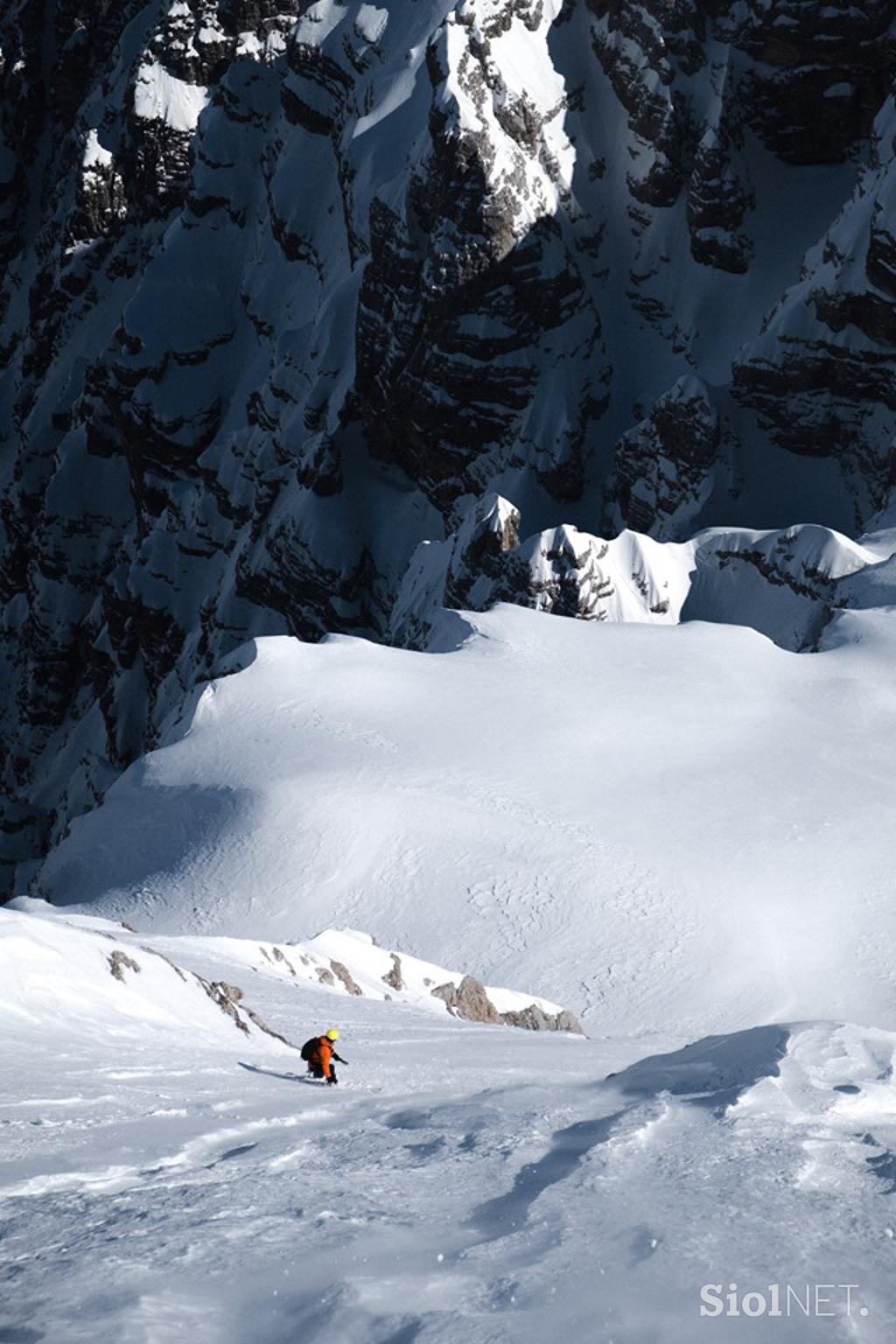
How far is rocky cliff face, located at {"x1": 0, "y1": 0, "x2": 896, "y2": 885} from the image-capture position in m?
57.7

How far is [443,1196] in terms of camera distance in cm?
767

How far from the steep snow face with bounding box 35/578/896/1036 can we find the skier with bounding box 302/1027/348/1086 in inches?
367

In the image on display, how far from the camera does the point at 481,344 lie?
2520 inches

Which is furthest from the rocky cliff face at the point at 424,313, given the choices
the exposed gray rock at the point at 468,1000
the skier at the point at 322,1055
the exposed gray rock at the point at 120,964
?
the skier at the point at 322,1055

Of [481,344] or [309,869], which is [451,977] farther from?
[481,344]

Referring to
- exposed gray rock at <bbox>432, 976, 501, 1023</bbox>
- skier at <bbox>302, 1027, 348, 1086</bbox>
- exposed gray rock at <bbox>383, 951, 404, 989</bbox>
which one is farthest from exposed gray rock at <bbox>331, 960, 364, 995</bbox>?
skier at <bbox>302, 1027, 348, 1086</bbox>

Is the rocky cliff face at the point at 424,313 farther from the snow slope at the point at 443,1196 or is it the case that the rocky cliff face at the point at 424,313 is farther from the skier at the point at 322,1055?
the snow slope at the point at 443,1196

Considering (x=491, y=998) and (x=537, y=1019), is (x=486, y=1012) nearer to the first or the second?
(x=491, y=998)

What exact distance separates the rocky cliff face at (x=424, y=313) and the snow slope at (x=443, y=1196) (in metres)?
32.8

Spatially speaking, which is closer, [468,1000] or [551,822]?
[468,1000]

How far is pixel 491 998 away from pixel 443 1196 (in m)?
15.2

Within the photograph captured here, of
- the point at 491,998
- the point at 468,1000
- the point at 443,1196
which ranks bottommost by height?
the point at 491,998

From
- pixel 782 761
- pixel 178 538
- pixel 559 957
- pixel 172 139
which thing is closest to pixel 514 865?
pixel 559 957

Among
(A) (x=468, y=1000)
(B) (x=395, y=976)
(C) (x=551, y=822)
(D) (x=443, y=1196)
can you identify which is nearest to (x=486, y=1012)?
(A) (x=468, y=1000)
